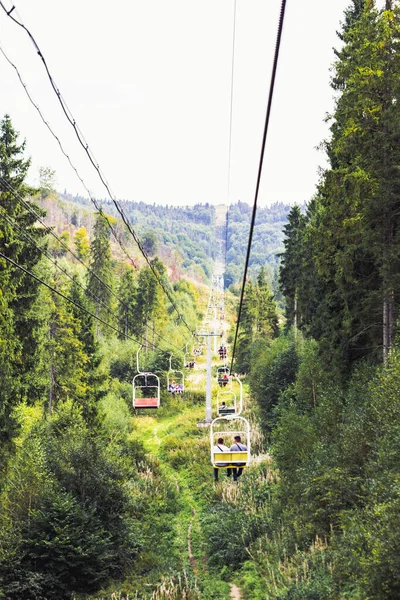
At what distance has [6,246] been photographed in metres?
24.7

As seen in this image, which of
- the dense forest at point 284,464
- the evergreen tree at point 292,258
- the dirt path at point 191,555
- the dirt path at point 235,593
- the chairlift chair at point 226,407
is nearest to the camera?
the dense forest at point 284,464

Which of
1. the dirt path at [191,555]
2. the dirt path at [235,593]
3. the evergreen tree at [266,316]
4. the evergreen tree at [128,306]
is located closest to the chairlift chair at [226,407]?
the dirt path at [191,555]

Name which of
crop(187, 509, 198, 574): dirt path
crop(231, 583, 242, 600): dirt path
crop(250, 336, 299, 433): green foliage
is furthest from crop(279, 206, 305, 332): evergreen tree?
crop(231, 583, 242, 600): dirt path

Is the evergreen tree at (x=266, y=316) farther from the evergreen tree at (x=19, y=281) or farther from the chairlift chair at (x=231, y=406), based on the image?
the evergreen tree at (x=19, y=281)

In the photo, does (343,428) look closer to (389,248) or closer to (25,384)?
(389,248)

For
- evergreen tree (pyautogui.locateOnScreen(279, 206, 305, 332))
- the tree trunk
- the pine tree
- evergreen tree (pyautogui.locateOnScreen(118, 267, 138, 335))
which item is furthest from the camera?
evergreen tree (pyautogui.locateOnScreen(118, 267, 138, 335))

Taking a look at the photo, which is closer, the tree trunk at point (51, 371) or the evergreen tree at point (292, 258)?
the tree trunk at point (51, 371)

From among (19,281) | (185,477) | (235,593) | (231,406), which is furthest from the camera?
(185,477)

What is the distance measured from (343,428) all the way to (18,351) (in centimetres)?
1403

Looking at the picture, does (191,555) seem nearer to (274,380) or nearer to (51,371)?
(51,371)

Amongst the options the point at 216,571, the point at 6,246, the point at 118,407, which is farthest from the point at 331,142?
the point at 118,407

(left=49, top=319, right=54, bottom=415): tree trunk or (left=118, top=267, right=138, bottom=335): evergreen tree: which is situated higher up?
(left=118, top=267, right=138, bottom=335): evergreen tree

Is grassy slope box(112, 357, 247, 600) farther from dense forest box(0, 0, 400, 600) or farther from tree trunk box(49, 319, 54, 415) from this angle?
tree trunk box(49, 319, 54, 415)

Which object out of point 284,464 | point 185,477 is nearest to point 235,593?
point 284,464
